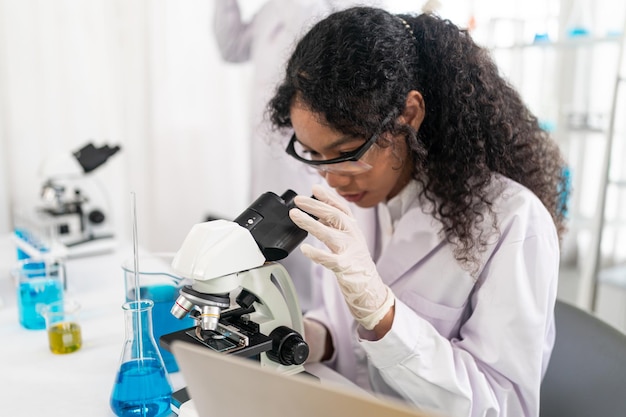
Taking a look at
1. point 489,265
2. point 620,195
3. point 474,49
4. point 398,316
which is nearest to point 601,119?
point 620,195

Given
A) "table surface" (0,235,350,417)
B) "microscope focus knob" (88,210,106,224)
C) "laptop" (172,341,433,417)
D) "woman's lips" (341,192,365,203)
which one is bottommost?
"table surface" (0,235,350,417)

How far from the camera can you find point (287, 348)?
0.87 meters

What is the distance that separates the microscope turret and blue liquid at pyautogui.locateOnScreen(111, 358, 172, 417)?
8 cm

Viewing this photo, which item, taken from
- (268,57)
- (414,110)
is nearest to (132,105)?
(268,57)

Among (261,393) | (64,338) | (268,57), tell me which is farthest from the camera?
(268,57)

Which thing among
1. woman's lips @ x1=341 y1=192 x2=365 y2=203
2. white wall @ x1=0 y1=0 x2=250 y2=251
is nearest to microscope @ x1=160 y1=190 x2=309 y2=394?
→ woman's lips @ x1=341 y1=192 x2=365 y2=203

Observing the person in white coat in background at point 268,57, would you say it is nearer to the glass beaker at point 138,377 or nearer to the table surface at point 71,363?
the table surface at point 71,363

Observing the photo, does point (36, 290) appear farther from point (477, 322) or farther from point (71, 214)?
point (477, 322)

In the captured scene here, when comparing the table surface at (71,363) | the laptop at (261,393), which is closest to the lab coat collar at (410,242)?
the table surface at (71,363)

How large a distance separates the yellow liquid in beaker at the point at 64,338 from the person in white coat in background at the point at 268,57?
908 mm

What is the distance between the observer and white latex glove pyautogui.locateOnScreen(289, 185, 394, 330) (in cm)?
86

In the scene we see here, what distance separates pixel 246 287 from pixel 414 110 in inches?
18.1

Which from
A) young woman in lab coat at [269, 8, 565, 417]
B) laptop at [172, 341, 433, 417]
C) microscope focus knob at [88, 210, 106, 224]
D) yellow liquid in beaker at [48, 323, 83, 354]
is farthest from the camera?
microscope focus knob at [88, 210, 106, 224]

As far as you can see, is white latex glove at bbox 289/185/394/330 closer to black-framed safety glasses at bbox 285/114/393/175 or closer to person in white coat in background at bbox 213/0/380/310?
black-framed safety glasses at bbox 285/114/393/175
